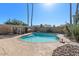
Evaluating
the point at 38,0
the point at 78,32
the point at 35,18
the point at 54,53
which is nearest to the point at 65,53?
the point at 54,53

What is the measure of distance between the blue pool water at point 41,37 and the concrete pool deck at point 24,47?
11cm

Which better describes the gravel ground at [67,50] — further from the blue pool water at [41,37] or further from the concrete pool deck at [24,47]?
the blue pool water at [41,37]

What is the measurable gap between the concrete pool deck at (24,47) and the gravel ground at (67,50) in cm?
11

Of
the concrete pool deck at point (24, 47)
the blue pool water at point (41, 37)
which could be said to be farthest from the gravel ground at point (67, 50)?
the blue pool water at point (41, 37)

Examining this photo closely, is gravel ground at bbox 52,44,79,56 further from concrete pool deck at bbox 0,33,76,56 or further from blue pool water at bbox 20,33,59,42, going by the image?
blue pool water at bbox 20,33,59,42

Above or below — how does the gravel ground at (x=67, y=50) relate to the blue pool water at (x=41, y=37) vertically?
below

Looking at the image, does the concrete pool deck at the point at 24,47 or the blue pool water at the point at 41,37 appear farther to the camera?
the blue pool water at the point at 41,37

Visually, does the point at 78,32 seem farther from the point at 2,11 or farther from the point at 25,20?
the point at 2,11

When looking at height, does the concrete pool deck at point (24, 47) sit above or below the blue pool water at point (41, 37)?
below

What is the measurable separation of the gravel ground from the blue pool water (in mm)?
326

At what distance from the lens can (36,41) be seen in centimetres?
512

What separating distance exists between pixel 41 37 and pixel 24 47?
1.93 feet

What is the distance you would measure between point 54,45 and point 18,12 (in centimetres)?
148

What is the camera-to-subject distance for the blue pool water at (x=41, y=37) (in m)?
5.10
